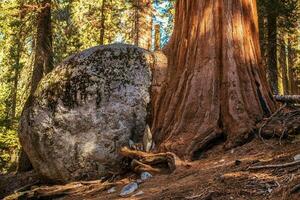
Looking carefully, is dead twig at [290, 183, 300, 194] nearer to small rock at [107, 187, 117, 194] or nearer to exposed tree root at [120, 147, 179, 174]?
exposed tree root at [120, 147, 179, 174]

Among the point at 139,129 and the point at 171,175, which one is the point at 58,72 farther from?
the point at 171,175

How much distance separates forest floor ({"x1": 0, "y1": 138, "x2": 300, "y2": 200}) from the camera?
388cm

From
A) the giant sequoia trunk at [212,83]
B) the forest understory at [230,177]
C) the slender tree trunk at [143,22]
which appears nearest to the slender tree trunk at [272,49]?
the slender tree trunk at [143,22]

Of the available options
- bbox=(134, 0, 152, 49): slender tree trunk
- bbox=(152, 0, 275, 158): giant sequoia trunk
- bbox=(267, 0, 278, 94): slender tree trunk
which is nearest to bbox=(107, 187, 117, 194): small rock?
bbox=(152, 0, 275, 158): giant sequoia trunk

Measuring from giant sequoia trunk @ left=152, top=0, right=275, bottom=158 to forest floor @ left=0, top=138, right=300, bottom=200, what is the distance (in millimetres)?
356

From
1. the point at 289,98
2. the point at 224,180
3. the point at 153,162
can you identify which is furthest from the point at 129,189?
the point at 289,98

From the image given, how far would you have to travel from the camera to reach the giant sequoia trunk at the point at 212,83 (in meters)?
6.32

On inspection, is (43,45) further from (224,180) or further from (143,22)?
(224,180)

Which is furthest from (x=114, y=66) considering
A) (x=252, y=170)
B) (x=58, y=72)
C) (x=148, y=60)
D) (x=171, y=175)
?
(x=252, y=170)

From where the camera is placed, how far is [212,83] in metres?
6.78

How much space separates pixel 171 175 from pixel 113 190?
108 cm

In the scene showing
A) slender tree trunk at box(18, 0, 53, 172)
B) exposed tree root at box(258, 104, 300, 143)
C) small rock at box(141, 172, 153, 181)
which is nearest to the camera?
exposed tree root at box(258, 104, 300, 143)

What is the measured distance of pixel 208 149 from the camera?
246 inches

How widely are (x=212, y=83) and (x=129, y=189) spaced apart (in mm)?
2312
